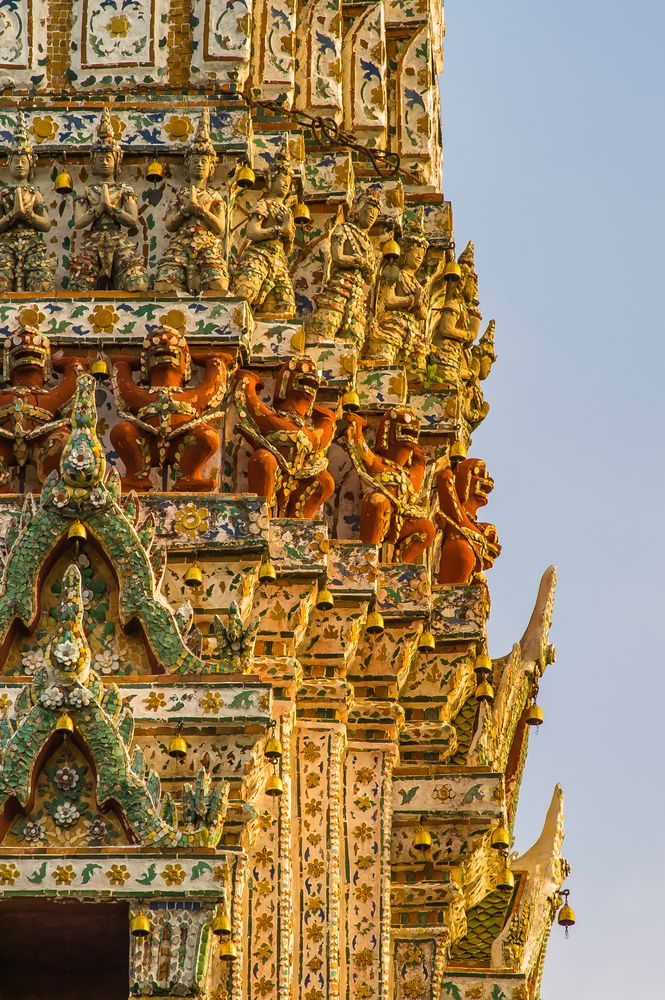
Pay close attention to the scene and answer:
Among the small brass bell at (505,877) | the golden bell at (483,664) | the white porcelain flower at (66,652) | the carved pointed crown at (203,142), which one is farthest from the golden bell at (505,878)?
the white porcelain flower at (66,652)

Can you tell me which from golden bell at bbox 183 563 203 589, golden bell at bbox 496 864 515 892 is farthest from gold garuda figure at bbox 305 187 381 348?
golden bell at bbox 496 864 515 892

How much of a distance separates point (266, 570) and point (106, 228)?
10.3ft

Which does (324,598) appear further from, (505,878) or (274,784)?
(505,878)

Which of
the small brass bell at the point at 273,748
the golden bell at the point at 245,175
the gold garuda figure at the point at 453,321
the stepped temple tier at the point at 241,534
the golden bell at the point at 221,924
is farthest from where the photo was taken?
the gold garuda figure at the point at 453,321

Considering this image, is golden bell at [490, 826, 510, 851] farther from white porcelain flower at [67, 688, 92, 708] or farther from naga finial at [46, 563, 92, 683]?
white porcelain flower at [67, 688, 92, 708]

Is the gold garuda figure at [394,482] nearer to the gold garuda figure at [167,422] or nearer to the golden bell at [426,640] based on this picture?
the golden bell at [426,640]

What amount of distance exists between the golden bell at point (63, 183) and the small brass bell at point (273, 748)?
4.86 meters

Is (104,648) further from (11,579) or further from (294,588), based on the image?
(294,588)

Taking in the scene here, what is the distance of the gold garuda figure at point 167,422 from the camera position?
2664 cm

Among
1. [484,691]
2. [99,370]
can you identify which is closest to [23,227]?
[99,370]

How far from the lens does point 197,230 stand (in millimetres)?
27875

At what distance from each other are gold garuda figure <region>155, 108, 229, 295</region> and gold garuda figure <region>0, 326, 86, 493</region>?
3.45 feet

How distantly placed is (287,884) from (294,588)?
2191 millimetres

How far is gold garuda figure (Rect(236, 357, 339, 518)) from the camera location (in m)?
27.3
